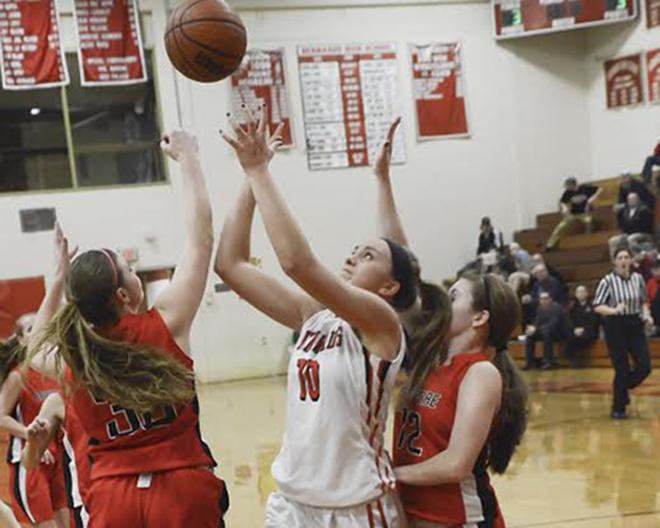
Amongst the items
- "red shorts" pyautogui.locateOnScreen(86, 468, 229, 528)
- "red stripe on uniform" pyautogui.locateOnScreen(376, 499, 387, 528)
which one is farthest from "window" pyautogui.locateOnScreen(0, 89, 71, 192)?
"red stripe on uniform" pyautogui.locateOnScreen(376, 499, 387, 528)

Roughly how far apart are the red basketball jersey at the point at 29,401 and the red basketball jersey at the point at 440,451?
221cm

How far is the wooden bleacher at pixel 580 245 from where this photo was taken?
15414 mm

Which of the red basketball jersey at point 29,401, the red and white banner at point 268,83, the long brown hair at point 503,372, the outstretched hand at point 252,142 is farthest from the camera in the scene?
the red and white banner at point 268,83

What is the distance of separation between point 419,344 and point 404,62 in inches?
590

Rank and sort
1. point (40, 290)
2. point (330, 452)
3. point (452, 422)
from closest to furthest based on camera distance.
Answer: point (330, 452), point (452, 422), point (40, 290)

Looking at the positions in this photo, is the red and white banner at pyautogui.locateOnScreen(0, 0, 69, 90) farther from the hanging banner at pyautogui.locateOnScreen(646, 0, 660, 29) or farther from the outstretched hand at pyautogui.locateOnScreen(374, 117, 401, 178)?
the outstretched hand at pyautogui.locateOnScreen(374, 117, 401, 178)

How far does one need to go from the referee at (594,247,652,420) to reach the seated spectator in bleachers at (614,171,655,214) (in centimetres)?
620

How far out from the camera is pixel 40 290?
49.2 feet

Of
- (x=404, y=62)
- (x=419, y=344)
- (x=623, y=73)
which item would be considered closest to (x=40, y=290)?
(x=404, y=62)

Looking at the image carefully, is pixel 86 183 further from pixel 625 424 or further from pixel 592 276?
pixel 625 424

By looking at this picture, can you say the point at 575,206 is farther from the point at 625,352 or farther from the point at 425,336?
the point at 425,336

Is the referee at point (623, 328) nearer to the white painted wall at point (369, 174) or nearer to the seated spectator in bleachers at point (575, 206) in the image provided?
the seated spectator in bleachers at point (575, 206)

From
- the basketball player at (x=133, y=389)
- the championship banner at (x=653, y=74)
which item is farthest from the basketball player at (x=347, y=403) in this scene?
→ the championship banner at (x=653, y=74)

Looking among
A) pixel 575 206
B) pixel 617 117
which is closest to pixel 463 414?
pixel 575 206
